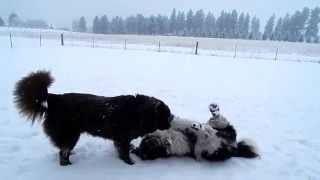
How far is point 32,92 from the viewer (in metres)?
3.81

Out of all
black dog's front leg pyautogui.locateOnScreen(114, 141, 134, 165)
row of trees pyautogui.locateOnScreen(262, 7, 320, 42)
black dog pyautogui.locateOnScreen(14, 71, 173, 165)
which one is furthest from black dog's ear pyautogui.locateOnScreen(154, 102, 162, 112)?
Result: row of trees pyautogui.locateOnScreen(262, 7, 320, 42)

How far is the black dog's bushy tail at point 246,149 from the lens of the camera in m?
4.59

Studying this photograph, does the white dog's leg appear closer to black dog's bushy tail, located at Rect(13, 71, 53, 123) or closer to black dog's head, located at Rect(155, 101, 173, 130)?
black dog's head, located at Rect(155, 101, 173, 130)

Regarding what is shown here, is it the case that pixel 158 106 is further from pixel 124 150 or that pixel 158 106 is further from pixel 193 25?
pixel 193 25

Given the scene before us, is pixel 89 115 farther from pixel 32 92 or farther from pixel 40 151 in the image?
pixel 40 151

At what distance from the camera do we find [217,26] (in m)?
93.0

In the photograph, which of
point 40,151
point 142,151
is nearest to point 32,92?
point 40,151

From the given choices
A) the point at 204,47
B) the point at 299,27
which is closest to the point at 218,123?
the point at 204,47

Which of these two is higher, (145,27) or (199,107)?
(145,27)

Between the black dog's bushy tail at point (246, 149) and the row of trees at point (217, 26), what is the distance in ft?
263

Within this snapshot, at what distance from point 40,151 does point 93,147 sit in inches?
32.4

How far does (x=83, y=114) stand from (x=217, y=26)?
93774mm

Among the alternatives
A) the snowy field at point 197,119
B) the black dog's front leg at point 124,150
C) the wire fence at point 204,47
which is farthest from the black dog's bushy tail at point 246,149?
the wire fence at point 204,47

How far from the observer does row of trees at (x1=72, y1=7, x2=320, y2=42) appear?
7831 cm
